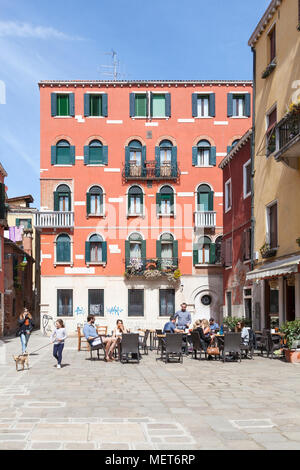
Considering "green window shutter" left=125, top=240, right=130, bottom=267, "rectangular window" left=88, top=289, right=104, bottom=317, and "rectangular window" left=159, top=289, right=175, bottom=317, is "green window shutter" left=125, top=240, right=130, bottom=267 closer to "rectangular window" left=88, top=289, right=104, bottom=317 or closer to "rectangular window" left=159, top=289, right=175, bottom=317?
"rectangular window" left=88, top=289, right=104, bottom=317

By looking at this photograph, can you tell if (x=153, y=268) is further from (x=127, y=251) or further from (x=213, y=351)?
(x=213, y=351)

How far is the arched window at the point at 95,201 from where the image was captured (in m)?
34.5

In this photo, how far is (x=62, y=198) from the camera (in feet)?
114

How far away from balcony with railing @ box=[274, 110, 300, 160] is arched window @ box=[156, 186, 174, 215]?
15737 mm

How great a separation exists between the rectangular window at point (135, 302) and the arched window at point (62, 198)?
6.32 meters

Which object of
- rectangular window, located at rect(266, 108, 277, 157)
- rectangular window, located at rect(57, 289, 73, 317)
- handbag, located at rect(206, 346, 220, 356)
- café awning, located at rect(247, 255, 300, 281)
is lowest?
handbag, located at rect(206, 346, 220, 356)

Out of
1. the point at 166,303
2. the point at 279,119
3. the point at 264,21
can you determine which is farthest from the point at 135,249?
the point at 264,21

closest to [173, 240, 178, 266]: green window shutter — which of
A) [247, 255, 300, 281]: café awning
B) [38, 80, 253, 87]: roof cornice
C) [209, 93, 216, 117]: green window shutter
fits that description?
[209, 93, 216, 117]: green window shutter

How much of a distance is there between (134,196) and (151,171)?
1.82 metres

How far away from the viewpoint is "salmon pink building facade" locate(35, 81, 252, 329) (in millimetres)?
34188

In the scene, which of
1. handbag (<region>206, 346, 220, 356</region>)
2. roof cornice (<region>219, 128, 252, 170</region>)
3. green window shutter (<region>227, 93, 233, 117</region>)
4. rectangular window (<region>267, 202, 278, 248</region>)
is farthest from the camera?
green window shutter (<region>227, 93, 233, 117</region>)

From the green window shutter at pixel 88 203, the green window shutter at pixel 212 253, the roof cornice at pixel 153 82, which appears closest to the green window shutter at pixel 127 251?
the green window shutter at pixel 88 203

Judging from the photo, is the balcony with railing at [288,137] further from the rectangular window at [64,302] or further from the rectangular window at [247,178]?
the rectangular window at [64,302]
